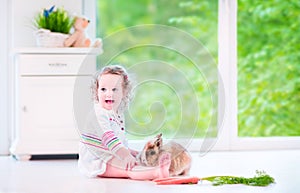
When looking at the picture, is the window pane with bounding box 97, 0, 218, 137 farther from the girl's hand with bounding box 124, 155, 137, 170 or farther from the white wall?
the girl's hand with bounding box 124, 155, 137, 170

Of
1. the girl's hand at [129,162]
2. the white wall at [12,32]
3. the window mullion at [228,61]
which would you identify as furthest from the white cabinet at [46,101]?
Result: the window mullion at [228,61]

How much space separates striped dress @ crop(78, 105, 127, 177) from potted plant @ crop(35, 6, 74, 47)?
3.08ft

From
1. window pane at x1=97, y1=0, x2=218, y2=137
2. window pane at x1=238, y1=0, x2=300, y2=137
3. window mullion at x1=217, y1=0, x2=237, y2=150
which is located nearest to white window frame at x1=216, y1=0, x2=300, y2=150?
window mullion at x1=217, y1=0, x2=237, y2=150

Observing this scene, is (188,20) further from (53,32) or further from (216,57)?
(53,32)

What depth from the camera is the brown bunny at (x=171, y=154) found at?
2486mm

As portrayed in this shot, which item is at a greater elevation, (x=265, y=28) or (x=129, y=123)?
(x=265, y=28)

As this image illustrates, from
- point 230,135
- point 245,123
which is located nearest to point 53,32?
point 230,135

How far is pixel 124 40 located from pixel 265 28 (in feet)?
4.11

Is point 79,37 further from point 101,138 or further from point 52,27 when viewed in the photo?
point 101,138

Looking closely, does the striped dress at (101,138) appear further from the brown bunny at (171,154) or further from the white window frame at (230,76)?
the white window frame at (230,76)

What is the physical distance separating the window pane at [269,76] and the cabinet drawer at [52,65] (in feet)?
6.14

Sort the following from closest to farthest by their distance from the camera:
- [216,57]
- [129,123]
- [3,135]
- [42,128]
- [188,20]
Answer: [129,123]
[42,128]
[3,135]
[216,57]
[188,20]

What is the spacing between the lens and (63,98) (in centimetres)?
342

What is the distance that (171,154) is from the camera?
2.51 metres
